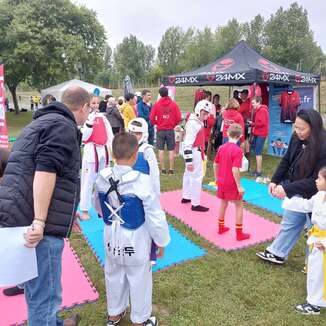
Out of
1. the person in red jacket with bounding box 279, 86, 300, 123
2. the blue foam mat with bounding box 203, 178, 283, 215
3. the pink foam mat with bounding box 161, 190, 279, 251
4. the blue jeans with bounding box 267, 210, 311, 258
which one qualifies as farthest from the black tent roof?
the blue jeans with bounding box 267, 210, 311, 258

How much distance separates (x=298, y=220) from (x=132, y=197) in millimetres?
2206

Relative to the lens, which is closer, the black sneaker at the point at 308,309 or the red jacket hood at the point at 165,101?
the black sneaker at the point at 308,309

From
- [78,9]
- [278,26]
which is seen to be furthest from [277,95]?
[278,26]

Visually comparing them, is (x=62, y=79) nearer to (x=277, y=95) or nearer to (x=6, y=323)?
(x=277, y=95)

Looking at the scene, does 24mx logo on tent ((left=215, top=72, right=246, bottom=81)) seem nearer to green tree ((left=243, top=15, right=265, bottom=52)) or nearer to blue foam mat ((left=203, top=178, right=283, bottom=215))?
blue foam mat ((left=203, top=178, right=283, bottom=215))

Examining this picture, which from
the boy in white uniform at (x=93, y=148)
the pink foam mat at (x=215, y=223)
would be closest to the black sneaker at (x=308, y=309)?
the pink foam mat at (x=215, y=223)

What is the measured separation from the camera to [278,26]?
2448 inches

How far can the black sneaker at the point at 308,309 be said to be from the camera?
3086 mm

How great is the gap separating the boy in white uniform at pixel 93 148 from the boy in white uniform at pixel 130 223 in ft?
7.80

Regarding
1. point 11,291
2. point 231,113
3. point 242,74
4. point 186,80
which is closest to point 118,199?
point 11,291

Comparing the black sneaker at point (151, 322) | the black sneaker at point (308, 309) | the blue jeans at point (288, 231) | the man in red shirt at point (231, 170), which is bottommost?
the black sneaker at point (308, 309)

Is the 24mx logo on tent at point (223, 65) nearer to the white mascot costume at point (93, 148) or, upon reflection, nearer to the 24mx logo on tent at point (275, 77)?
the 24mx logo on tent at point (275, 77)

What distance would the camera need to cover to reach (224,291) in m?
3.46

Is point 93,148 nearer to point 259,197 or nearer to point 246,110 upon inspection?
point 259,197
